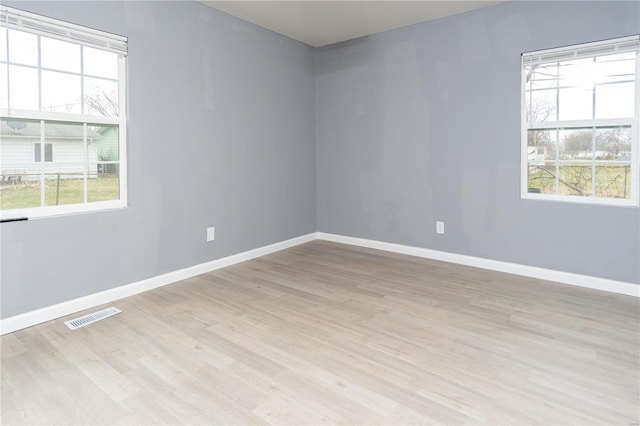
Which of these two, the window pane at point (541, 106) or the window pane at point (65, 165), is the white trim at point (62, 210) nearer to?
the window pane at point (65, 165)

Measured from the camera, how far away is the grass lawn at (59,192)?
102 inches

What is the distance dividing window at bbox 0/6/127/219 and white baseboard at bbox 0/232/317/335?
672 mm

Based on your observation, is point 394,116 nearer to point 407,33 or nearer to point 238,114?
point 407,33

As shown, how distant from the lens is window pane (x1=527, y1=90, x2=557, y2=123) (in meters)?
3.48

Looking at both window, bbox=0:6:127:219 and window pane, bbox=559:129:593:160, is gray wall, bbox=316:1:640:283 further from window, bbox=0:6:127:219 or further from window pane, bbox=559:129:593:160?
window, bbox=0:6:127:219

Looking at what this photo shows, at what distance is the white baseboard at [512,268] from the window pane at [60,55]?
11.2ft

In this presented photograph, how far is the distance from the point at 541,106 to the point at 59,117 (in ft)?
13.2

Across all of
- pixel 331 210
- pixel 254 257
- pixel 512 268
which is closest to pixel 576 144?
pixel 512 268

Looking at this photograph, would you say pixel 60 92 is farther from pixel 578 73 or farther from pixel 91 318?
pixel 578 73

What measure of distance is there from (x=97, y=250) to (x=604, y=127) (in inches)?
169

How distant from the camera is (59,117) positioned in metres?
2.75

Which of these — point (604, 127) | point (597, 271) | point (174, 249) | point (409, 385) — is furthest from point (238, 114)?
point (597, 271)

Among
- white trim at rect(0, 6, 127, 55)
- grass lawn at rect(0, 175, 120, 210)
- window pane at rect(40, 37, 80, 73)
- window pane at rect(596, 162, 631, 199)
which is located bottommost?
grass lawn at rect(0, 175, 120, 210)

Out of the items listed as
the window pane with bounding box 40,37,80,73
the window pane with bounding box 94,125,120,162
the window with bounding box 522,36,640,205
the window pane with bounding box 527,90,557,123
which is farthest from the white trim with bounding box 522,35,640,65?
the window pane with bounding box 40,37,80,73
